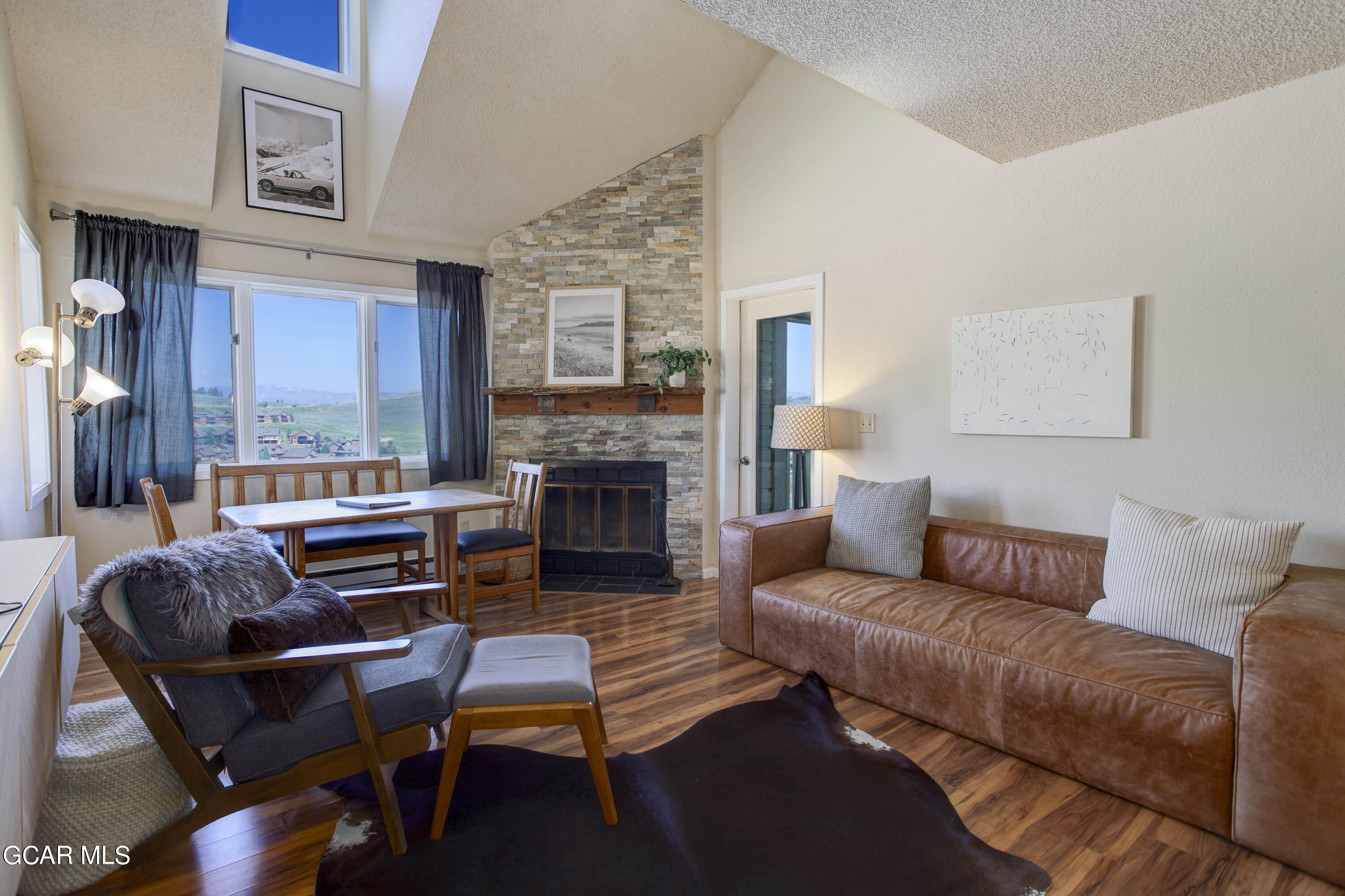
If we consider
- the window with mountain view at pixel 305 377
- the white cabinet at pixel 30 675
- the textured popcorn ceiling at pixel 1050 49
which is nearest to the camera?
the white cabinet at pixel 30 675

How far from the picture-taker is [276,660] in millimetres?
1640

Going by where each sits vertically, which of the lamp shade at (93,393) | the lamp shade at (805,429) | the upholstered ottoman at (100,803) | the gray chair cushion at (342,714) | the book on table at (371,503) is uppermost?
the lamp shade at (93,393)

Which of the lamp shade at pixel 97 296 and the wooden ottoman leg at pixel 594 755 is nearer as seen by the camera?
the wooden ottoman leg at pixel 594 755

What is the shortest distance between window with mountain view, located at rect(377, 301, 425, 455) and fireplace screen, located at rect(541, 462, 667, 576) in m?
1.11

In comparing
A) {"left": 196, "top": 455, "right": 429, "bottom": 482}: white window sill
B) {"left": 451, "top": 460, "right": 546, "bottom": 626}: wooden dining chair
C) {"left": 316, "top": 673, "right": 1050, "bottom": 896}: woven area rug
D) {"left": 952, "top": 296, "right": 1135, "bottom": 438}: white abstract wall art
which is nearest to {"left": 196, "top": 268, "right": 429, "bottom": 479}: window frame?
{"left": 196, "top": 455, "right": 429, "bottom": 482}: white window sill

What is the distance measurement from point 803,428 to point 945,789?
79.7 inches

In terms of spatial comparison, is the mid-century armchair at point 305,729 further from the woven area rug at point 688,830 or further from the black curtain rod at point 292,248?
the black curtain rod at point 292,248

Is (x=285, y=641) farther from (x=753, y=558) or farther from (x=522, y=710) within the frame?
(x=753, y=558)

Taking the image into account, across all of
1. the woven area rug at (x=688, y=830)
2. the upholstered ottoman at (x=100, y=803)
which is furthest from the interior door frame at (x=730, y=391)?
the upholstered ottoman at (x=100, y=803)

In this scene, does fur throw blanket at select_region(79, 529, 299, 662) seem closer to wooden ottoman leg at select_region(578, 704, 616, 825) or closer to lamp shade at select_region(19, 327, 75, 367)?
wooden ottoman leg at select_region(578, 704, 616, 825)

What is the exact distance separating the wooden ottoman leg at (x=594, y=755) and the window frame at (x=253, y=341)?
10.9 ft

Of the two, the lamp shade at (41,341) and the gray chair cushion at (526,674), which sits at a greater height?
the lamp shade at (41,341)

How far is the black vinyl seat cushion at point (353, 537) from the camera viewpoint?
3656mm

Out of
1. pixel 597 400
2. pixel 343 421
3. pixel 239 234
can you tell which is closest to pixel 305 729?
pixel 597 400
